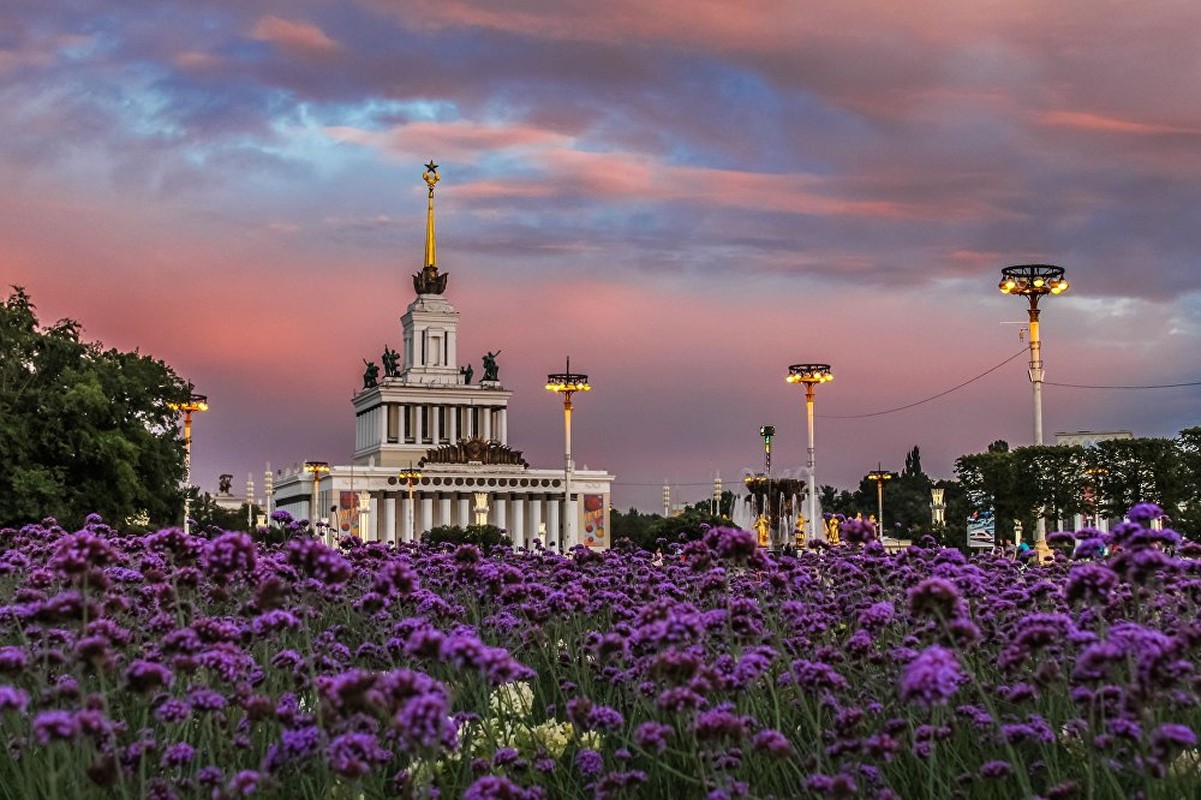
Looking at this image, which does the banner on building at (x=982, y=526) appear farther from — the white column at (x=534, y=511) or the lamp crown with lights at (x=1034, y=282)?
the white column at (x=534, y=511)

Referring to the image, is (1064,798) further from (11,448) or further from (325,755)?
(11,448)

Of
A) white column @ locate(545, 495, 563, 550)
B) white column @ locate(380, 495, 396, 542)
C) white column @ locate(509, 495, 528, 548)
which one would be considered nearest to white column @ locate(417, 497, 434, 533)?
white column @ locate(380, 495, 396, 542)

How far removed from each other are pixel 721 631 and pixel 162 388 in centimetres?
4372

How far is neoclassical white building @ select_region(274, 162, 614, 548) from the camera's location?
451 feet

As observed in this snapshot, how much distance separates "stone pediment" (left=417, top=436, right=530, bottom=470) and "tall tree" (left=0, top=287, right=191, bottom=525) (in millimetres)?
93933

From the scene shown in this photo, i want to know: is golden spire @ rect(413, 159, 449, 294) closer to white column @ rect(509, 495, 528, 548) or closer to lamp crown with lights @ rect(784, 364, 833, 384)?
white column @ rect(509, 495, 528, 548)

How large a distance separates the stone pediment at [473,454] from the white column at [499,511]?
4.29m

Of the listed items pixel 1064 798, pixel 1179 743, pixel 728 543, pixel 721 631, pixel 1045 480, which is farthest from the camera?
pixel 1045 480

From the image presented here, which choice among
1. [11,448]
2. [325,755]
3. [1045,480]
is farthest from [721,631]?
[1045,480]

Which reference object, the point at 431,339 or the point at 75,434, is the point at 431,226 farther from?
the point at 75,434

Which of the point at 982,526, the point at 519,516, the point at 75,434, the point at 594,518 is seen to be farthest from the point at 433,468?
the point at 75,434

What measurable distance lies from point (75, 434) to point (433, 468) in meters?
99.4

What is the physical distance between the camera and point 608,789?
597cm

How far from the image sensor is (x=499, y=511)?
14250cm
